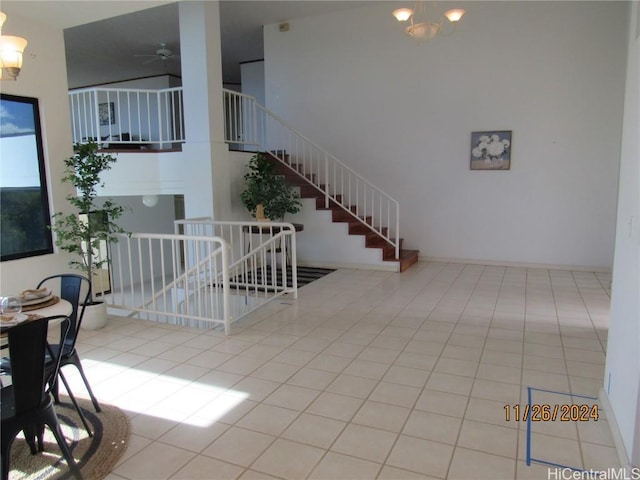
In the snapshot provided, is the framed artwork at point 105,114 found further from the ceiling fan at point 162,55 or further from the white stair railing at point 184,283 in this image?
the white stair railing at point 184,283

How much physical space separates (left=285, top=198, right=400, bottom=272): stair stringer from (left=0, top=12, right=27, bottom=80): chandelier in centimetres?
492

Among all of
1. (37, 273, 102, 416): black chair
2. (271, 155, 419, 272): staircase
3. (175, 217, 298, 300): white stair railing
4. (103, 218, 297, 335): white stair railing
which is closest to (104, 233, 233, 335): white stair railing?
(103, 218, 297, 335): white stair railing

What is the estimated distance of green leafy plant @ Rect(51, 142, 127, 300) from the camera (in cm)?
415

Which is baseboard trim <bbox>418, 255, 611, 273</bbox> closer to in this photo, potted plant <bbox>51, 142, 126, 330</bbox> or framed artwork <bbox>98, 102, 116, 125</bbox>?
potted plant <bbox>51, 142, 126, 330</bbox>

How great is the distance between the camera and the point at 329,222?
7141 mm

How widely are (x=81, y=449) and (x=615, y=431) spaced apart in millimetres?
2853

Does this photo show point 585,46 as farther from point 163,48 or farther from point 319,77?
point 163,48

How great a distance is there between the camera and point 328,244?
720 centimetres

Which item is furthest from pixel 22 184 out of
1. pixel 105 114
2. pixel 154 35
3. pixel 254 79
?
pixel 105 114

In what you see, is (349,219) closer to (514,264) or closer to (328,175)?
(328,175)

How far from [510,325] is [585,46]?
4.54 metres

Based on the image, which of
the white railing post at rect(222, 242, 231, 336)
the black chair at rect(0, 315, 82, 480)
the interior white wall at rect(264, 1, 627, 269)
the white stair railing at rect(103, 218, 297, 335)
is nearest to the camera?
the black chair at rect(0, 315, 82, 480)

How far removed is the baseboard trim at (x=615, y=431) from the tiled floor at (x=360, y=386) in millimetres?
50

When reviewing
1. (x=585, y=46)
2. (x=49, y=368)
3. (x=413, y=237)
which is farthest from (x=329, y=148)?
(x=49, y=368)
